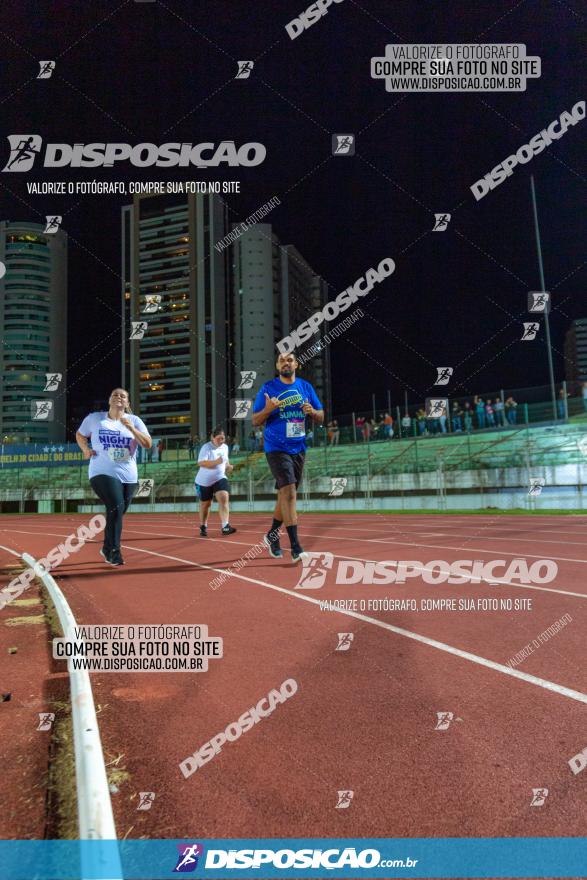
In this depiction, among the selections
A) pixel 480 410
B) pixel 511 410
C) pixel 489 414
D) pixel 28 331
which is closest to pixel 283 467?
pixel 511 410

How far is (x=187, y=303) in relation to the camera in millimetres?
147750

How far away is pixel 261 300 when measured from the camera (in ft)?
466

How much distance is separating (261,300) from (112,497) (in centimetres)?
13943

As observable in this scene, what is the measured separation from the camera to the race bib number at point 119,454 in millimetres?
7047

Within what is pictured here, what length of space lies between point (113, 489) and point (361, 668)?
4.68 meters

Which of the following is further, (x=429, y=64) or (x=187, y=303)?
(x=187, y=303)

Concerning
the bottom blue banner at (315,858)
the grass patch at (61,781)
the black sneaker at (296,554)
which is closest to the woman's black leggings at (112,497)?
the black sneaker at (296,554)

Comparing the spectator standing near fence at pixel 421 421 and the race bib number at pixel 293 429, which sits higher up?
the spectator standing near fence at pixel 421 421

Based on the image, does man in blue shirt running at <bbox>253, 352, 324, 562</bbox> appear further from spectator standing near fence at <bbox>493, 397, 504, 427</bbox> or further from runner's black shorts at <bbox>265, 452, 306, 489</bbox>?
spectator standing near fence at <bbox>493, 397, 504, 427</bbox>

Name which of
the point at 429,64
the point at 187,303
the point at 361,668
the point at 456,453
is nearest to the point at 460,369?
the point at 456,453

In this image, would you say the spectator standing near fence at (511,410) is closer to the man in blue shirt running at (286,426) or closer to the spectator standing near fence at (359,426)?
the spectator standing near fence at (359,426)

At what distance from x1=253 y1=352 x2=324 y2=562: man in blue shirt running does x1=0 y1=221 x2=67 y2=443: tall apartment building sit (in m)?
157

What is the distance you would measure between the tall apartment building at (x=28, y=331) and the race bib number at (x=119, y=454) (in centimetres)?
15600

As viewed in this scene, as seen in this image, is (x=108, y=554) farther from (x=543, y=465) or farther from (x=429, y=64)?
(x=543, y=465)
